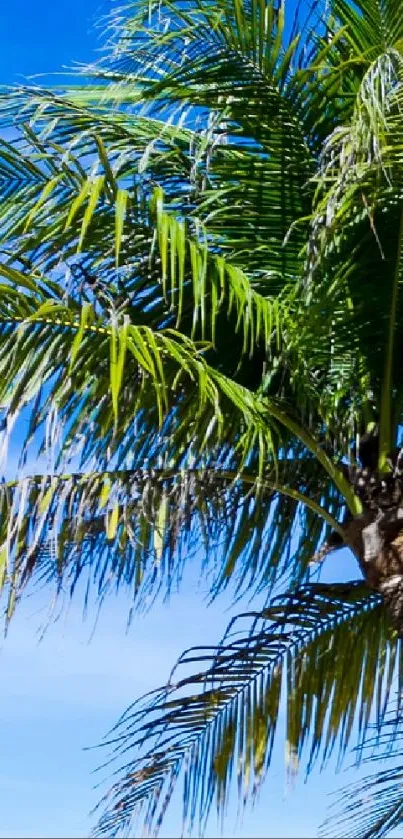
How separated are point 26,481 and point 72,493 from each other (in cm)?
19

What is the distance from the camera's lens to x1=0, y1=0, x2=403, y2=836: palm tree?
13.3 feet

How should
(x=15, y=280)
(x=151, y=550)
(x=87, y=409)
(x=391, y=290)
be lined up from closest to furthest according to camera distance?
1. (x=15, y=280)
2. (x=87, y=409)
3. (x=391, y=290)
4. (x=151, y=550)

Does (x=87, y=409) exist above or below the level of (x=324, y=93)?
below

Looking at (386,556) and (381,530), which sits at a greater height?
(381,530)

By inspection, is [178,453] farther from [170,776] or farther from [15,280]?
[170,776]

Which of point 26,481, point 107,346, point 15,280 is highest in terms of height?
point 15,280

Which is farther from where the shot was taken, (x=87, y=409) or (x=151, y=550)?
(x=151, y=550)

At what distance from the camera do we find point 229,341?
4801 millimetres

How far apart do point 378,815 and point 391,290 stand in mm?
2308

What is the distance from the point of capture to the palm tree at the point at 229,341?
13.3 ft

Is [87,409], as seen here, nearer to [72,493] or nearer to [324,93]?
[72,493]

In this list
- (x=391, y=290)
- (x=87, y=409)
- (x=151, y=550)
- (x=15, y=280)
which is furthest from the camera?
(x=151, y=550)

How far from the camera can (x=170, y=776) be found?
16.3 feet

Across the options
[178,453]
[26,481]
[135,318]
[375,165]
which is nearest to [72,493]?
[26,481]
